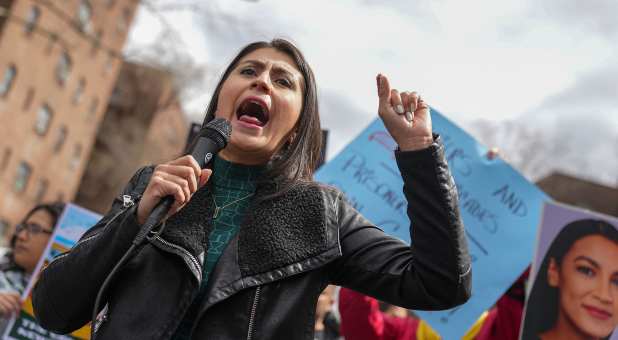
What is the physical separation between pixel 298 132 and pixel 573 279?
167cm

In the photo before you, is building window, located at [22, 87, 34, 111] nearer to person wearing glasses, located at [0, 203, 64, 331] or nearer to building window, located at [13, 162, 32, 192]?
building window, located at [13, 162, 32, 192]

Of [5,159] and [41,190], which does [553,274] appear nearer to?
[5,159]

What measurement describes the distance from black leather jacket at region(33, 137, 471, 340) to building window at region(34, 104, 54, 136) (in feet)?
78.6

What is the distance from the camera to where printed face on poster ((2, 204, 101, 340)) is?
3.80 m

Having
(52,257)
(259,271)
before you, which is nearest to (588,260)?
(259,271)

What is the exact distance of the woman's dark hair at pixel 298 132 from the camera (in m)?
1.81

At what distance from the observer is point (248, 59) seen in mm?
1956

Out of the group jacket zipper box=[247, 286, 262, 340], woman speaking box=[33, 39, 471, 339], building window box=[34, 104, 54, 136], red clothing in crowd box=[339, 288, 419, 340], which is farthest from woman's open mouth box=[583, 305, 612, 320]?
building window box=[34, 104, 54, 136]

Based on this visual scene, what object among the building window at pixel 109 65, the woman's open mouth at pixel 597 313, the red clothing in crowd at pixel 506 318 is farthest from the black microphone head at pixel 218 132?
the building window at pixel 109 65

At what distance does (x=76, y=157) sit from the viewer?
94.2 ft

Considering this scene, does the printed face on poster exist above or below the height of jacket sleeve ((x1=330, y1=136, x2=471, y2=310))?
below

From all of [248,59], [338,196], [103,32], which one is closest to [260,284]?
[338,196]

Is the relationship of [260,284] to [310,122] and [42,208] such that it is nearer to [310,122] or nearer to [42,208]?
[310,122]

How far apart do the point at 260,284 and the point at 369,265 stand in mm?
301
